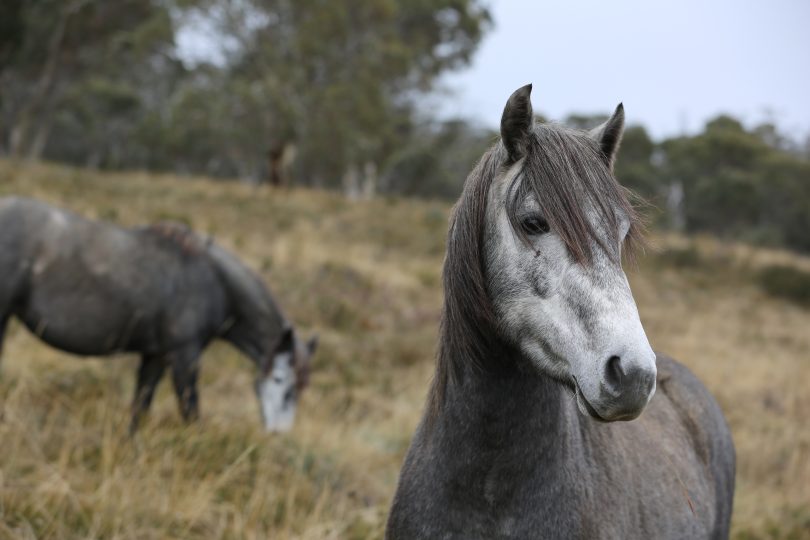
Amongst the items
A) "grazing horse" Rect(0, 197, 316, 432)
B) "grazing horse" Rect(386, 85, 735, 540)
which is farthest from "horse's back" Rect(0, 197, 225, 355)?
"grazing horse" Rect(386, 85, 735, 540)

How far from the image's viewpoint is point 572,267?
62.2 inches

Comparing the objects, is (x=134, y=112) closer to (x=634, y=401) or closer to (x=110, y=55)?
(x=110, y=55)

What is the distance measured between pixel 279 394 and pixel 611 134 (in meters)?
4.22

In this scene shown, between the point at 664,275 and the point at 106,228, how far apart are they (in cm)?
1351

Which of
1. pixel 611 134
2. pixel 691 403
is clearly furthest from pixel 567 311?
pixel 691 403

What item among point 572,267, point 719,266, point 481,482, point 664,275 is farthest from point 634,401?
point 719,266

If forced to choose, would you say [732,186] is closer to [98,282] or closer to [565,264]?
[98,282]

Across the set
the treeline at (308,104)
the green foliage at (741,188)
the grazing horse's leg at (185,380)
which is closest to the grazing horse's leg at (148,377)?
the grazing horse's leg at (185,380)

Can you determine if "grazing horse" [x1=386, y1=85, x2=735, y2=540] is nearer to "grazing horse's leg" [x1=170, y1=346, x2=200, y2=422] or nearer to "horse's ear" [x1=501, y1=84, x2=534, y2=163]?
"horse's ear" [x1=501, y1=84, x2=534, y2=163]

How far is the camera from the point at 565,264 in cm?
159

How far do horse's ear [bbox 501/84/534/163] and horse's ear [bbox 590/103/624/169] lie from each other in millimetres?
252

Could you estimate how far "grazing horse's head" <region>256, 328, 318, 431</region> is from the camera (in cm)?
544

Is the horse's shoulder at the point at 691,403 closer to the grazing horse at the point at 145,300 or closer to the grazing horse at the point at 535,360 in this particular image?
the grazing horse at the point at 535,360

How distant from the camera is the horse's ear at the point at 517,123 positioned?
1.67 meters
